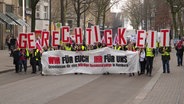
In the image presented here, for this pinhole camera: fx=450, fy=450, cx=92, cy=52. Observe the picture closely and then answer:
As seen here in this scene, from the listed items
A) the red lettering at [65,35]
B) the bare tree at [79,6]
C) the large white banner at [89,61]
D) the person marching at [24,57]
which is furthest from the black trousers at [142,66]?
the bare tree at [79,6]

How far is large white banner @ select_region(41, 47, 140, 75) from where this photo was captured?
74.4ft

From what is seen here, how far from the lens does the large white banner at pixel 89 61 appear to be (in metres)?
22.7

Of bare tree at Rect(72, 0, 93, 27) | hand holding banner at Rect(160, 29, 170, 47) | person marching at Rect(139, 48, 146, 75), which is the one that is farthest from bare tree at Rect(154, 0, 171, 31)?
person marching at Rect(139, 48, 146, 75)

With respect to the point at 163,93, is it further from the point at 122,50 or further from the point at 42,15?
the point at 42,15

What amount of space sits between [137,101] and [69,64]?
402 inches

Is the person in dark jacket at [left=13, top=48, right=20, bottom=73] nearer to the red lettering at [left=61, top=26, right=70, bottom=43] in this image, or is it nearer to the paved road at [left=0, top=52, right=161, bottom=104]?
the red lettering at [left=61, top=26, right=70, bottom=43]

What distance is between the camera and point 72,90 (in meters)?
15.8

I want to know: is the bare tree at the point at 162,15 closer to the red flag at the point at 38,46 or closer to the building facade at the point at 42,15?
the building facade at the point at 42,15

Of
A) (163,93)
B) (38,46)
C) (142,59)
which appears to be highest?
(38,46)

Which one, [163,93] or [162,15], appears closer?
[163,93]

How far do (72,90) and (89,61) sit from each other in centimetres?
727

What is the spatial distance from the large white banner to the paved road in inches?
73.7

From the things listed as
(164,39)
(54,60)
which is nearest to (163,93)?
(164,39)

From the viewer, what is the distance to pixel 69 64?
22922 mm
